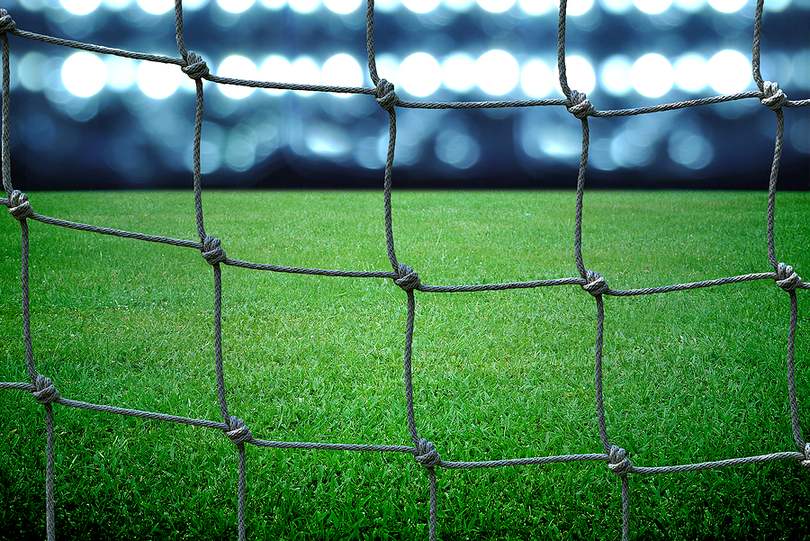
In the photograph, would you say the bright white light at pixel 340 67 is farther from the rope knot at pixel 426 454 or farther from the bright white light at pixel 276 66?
the rope knot at pixel 426 454

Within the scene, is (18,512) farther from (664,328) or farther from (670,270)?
(670,270)

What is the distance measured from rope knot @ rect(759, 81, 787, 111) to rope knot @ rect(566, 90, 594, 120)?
0.18 m

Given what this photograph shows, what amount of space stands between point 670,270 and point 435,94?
1.01 meters

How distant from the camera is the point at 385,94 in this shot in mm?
767

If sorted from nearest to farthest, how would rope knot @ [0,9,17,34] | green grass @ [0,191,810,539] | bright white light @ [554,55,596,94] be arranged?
rope knot @ [0,9,17,34]
green grass @ [0,191,810,539]
bright white light @ [554,55,596,94]

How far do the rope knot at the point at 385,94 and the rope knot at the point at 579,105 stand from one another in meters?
0.19

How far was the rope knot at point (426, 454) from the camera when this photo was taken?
78cm

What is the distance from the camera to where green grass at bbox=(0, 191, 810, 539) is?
1.19 m

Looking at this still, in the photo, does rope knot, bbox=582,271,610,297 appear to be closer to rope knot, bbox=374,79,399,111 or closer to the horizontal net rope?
the horizontal net rope

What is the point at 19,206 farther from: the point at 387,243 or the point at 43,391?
the point at 387,243

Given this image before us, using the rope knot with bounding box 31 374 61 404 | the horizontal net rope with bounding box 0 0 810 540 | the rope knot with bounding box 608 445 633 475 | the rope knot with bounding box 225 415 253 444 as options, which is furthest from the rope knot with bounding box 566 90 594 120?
the rope knot with bounding box 31 374 61 404

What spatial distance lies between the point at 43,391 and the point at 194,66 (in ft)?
1.21

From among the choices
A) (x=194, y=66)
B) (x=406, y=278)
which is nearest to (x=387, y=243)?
(x=406, y=278)

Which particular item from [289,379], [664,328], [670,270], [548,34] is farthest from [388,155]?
[548,34]
